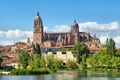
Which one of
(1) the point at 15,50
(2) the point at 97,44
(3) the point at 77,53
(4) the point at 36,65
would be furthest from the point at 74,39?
(4) the point at 36,65

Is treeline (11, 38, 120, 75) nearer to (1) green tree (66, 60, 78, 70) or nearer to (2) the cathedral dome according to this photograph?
(1) green tree (66, 60, 78, 70)

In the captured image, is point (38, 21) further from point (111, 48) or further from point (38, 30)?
point (111, 48)

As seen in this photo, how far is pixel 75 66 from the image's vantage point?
111m

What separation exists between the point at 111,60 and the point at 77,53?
17.2 metres

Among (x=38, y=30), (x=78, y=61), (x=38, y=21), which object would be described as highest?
(x=38, y=21)

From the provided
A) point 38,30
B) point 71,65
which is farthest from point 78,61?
point 38,30

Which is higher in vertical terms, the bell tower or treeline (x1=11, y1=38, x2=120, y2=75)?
the bell tower

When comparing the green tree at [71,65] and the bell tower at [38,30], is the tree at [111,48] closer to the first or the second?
the green tree at [71,65]

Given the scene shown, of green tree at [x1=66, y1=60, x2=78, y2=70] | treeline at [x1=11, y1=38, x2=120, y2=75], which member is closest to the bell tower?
treeline at [x1=11, y1=38, x2=120, y2=75]

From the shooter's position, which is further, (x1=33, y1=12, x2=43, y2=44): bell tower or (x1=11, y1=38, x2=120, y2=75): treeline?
(x1=33, y1=12, x2=43, y2=44): bell tower

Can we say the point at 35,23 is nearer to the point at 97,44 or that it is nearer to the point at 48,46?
the point at 48,46

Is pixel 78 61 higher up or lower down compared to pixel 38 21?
lower down

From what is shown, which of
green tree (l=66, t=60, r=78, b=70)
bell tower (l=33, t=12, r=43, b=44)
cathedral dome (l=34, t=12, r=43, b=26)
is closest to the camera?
green tree (l=66, t=60, r=78, b=70)

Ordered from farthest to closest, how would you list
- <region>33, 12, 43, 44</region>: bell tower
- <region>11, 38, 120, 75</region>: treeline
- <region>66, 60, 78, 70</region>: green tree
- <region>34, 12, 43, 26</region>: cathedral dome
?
<region>34, 12, 43, 26</region>: cathedral dome
<region>33, 12, 43, 44</region>: bell tower
<region>66, 60, 78, 70</region>: green tree
<region>11, 38, 120, 75</region>: treeline
